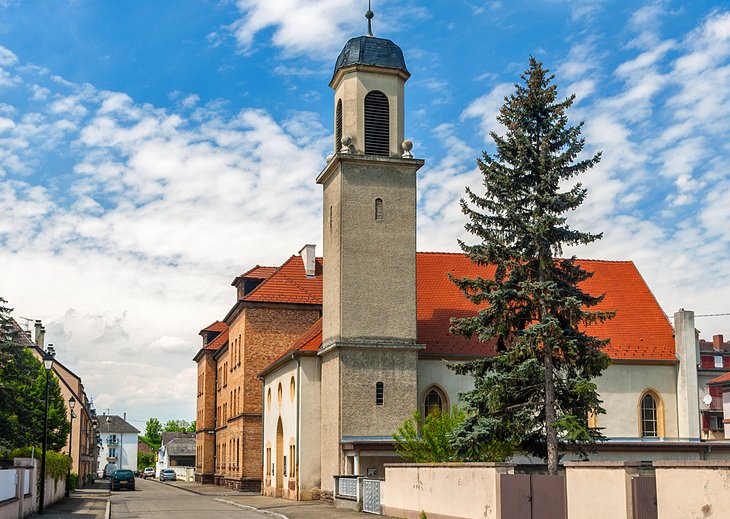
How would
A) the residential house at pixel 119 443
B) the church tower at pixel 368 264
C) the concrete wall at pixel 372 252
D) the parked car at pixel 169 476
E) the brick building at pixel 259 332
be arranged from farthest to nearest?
the residential house at pixel 119 443 → the parked car at pixel 169 476 → the brick building at pixel 259 332 → the concrete wall at pixel 372 252 → the church tower at pixel 368 264

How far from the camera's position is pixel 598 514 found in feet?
57.0

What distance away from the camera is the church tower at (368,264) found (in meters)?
33.5

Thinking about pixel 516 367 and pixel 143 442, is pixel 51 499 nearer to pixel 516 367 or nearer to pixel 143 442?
pixel 516 367

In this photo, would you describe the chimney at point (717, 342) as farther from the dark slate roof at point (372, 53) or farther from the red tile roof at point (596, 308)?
the dark slate roof at point (372, 53)

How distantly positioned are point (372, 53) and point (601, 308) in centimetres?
1519

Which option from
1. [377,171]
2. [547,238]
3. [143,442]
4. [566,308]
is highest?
[377,171]

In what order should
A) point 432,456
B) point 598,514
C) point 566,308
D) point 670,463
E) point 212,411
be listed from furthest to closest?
point 212,411 → point 432,456 → point 566,308 → point 598,514 → point 670,463

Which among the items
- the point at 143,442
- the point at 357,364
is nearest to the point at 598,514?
the point at 357,364

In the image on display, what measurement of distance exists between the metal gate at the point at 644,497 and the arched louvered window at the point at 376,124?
2108cm

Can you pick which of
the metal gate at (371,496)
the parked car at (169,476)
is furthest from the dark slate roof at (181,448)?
the metal gate at (371,496)

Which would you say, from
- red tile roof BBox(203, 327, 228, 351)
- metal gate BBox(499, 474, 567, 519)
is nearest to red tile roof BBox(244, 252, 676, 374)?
metal gate BBox(499, 474, 567, 519)

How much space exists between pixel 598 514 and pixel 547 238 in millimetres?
9056

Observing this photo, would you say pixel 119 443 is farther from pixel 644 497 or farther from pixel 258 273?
pixel 644 497

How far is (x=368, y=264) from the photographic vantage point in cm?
3428
